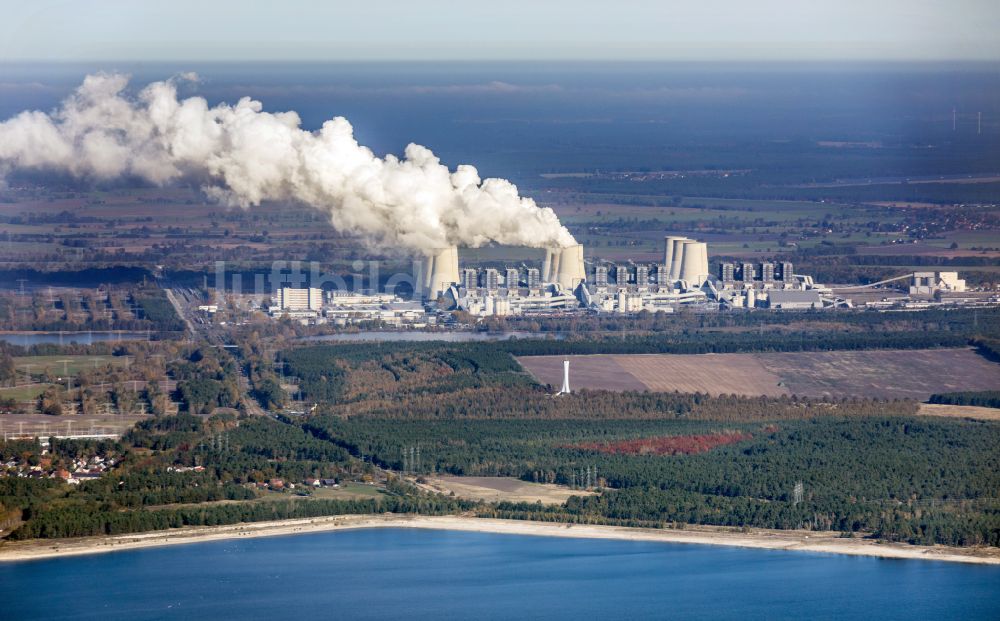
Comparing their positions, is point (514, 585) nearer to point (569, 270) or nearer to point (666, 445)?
point (666, 445)

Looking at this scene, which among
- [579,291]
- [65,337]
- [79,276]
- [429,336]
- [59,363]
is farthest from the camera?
[79,276]

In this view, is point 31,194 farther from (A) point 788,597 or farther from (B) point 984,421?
(A) point 788,597

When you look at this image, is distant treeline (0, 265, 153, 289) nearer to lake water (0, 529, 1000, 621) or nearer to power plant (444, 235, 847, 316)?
power plant (444, 235, 847, 316)

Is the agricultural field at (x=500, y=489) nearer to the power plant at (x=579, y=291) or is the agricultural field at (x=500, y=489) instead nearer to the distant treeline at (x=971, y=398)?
the distant treeline at (x=971, y=398)

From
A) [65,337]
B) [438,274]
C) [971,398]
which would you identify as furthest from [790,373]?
[65,337]

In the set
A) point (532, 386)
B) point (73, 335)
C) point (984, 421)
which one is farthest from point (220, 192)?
point (984, 421)

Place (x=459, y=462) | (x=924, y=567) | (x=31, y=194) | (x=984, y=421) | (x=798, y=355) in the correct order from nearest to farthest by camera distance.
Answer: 1. (x=924, y=567)
2. (x=459, y=462)
3. (x=984, y=421)
4. (x=798, y=355)
5. (x=31, y=194)

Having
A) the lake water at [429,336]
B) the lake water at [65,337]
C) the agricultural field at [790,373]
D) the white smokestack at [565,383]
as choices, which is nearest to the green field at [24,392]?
the lake water at [65,337]
